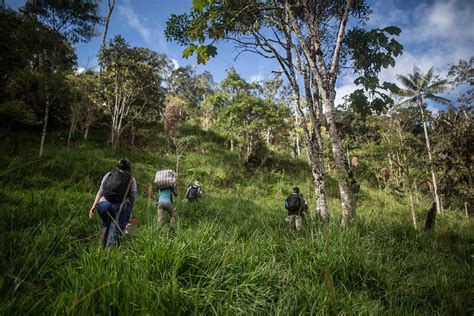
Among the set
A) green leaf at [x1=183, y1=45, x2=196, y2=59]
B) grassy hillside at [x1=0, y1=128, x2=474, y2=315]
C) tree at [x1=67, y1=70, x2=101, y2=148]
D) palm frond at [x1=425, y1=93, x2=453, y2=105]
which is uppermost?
palm frond at [x1=425, y1=93, x2=453, y2=105]

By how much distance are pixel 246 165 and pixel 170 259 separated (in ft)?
53.2

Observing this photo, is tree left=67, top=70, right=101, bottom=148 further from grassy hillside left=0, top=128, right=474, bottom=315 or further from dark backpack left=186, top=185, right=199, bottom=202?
grassy hillside left=0, top=128, right=474, bottom=315

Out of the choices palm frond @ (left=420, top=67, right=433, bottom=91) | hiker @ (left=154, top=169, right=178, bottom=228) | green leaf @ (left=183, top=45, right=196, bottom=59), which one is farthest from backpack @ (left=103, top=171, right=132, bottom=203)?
palm frond @ (left=420, top=67, right=433, bottom=91)

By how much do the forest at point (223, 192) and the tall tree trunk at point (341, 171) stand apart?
0.03m

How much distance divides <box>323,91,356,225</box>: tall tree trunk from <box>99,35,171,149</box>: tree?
46.1ft

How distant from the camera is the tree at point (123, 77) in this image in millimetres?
14828

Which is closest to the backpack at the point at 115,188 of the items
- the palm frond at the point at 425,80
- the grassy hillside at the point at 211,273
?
the grassy hillside at the point at 211,273

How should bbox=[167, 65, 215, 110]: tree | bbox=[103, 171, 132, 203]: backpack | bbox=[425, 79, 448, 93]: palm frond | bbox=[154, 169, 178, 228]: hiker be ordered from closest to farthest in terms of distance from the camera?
bbox=[103, 171, 132, 203]: backpack
bbox=[154, 169, 178, 228]: hiker
bbox=[425, 79, 448, 93]: palm frond
bbox=[167, 65, 215, 110]: tree

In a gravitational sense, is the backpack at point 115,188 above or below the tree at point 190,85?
below

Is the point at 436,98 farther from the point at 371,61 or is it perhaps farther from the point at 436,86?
the point at 371,61

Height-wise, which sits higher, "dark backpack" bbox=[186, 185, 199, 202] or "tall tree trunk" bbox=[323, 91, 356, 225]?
"tall tree trunk" bbox=[323, 91, 356, 225]

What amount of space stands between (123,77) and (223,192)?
33.6ft

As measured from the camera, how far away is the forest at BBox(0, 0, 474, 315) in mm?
1957

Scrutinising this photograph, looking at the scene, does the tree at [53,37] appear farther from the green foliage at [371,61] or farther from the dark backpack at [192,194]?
the green foliage at [371,61]
